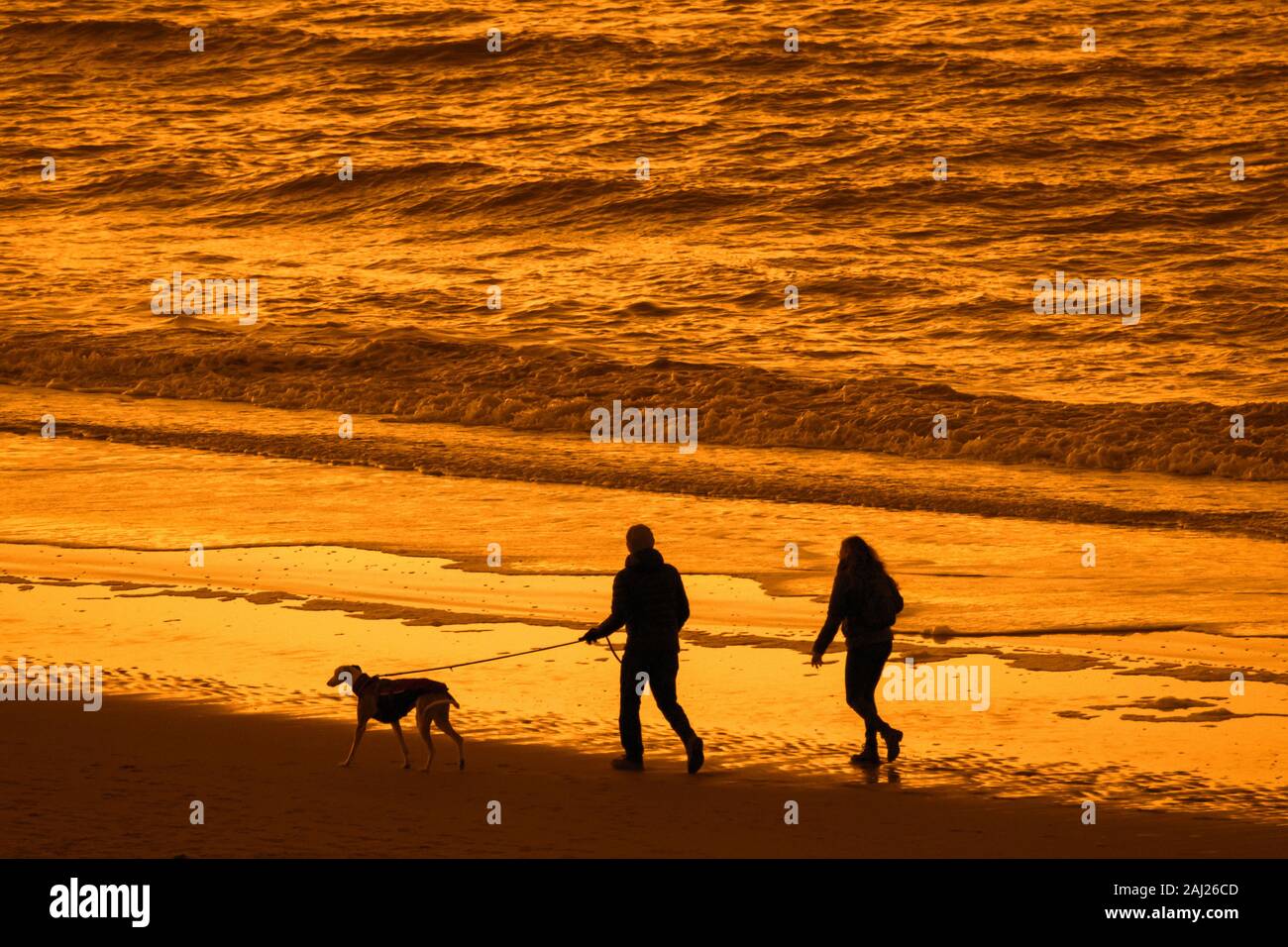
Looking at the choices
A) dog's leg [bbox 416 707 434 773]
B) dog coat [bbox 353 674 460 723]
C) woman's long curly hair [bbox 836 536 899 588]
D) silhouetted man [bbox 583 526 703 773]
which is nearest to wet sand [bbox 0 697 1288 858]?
dog's leg [bbox 416 707 434 773]

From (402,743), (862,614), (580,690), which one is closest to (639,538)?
(862,614)

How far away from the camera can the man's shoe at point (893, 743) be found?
8.97m

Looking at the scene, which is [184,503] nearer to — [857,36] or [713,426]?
[713,426]

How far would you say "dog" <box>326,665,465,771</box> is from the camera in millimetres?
8805

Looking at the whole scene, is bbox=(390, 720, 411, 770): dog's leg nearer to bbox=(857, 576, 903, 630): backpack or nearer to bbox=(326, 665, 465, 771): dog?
bbox=(326, 665, 465, 771): dog

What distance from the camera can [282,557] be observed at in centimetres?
1380

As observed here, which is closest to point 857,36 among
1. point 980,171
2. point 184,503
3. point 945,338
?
point 980,171

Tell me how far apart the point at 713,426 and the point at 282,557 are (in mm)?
7775

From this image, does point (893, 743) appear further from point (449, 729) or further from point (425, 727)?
point (425, 727)

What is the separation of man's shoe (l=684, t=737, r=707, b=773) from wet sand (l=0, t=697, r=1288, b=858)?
3.0 inches

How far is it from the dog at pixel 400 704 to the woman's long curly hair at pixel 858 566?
2.12 m

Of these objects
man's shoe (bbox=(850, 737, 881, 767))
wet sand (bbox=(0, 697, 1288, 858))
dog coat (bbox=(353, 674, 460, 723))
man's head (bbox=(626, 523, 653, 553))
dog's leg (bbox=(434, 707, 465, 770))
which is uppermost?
man's head (bbox=(626, 523, 653, 553))

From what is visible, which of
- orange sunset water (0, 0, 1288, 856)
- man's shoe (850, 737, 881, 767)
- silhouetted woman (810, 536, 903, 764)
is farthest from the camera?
orange sunset water (0, 0, 1288, 856)

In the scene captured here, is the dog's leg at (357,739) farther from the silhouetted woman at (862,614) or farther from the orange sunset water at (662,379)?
the silhouetted woman at (862,614)
